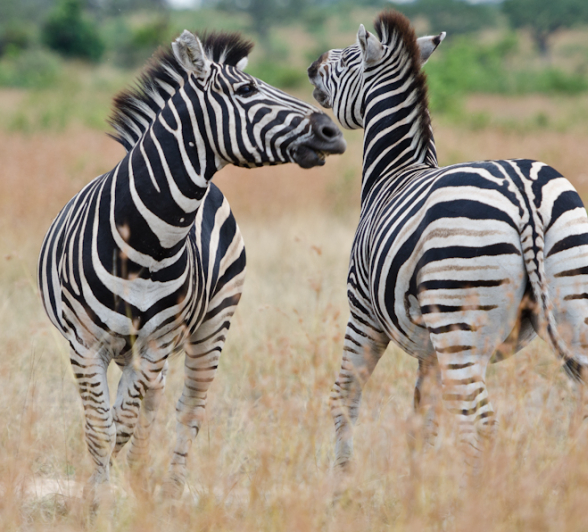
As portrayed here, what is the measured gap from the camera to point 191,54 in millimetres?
3193

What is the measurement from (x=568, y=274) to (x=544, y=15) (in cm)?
5300

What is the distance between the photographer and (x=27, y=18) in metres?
55.7

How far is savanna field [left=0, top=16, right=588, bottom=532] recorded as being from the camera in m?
2.52

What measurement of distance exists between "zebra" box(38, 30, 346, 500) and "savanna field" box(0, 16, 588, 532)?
0.33 meters

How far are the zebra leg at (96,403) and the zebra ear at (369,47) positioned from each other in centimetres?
245

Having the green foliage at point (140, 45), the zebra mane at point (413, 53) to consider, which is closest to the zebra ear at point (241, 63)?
the zebra mane at point (413, 53)

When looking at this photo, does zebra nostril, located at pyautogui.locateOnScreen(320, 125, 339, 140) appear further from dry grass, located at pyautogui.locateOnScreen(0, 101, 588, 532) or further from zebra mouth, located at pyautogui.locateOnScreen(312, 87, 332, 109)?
zebra mouth, located at pyautogui.locateOnScreen(312, 87, 332, 109)

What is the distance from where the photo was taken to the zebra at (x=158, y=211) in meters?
3.15

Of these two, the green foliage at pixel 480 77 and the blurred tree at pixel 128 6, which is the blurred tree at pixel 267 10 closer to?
the blurred tree at pixel 128 6

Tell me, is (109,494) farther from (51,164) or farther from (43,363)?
(51,164)

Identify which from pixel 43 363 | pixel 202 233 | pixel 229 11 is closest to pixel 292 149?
pixel 202 233

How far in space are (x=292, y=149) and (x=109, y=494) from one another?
6.42 feet

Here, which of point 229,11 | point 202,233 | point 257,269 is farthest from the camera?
point 229,11

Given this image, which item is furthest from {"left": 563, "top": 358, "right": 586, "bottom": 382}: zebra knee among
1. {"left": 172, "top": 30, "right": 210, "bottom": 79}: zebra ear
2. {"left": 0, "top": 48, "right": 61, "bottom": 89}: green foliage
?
{"left": 0, "top": 48, "right": 61, "bottom": 89}: green foliage
